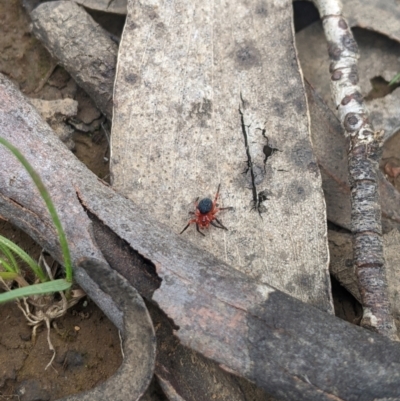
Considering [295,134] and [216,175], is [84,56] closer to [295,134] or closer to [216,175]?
[216,175]

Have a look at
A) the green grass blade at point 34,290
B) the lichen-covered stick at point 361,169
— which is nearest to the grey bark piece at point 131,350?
the green grass blade at point 34,290

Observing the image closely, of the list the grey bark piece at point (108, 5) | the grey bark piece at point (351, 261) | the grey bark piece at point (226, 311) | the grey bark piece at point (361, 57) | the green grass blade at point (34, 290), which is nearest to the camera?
the grey bark piece at point (226, 311)

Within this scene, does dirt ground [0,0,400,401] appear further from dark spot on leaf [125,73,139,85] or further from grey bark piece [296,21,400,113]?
grey bark piece [296,21,400,113]

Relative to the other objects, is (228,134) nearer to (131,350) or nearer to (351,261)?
(351,261)

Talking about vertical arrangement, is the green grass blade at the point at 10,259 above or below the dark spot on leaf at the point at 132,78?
below

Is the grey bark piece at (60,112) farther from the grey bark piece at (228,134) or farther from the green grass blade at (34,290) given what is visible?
the green grass blade at (34,290)

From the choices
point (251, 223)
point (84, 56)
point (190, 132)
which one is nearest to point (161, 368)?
point (251, 223)

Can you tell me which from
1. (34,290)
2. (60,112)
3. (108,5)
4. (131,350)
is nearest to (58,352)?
(34,290)

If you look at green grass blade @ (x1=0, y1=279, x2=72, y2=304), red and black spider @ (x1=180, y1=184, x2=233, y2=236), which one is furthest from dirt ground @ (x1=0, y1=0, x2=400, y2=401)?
red and black spider @ (x1=180, y1=184, x2=233, y2=236)
